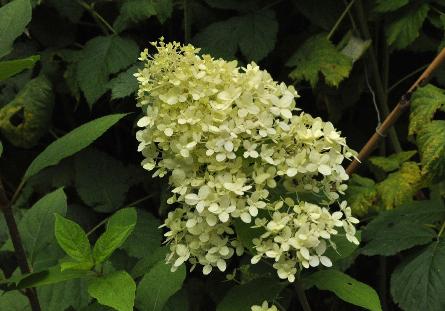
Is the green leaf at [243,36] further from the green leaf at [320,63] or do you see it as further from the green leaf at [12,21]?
the green leaf at [12,21]

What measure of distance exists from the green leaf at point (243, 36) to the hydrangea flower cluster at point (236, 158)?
33.4 inches

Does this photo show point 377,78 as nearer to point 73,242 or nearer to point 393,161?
point 393,161

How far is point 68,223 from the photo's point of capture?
139 cm

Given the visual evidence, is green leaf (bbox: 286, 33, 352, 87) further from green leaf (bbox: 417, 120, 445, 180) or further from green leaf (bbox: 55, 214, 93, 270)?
green leaf (bbox: 55, 214, 93, 270)

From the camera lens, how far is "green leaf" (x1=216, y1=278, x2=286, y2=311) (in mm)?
1443

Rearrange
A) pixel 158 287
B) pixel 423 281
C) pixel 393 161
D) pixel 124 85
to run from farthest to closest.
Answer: pixel 393 161 < pixel 124 85 < pixel 423 281 < pixel 158 287

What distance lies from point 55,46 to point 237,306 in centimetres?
144

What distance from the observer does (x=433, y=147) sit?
6.28ft

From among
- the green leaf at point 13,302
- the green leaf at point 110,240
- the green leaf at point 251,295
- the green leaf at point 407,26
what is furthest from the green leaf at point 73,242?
the green leaf at point 407,26

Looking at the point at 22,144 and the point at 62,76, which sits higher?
the point at 62,76

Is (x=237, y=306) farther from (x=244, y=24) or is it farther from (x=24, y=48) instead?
(x=24, y=48)

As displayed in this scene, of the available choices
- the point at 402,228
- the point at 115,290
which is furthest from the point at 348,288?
the point at 402,228

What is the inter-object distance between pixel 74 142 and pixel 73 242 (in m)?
0.21

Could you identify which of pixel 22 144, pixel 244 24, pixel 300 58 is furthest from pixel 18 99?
pixel 300 58
